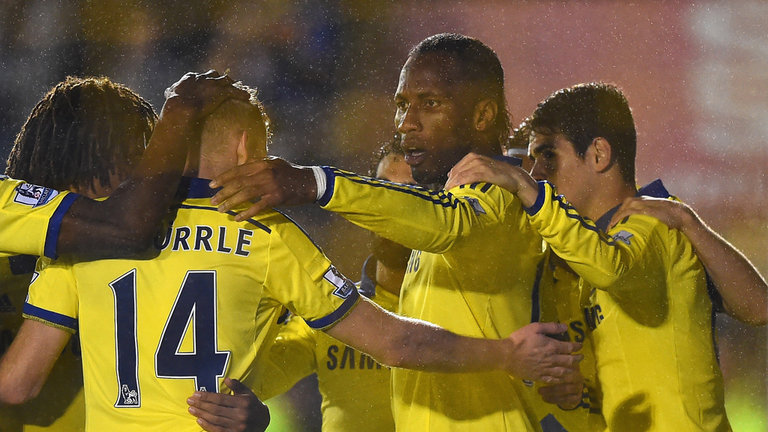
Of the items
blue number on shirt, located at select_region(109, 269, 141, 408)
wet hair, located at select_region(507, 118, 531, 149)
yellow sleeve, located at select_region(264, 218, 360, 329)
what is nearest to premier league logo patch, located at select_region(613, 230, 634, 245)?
yellow sleeve, located at select_region(264, 218, 360, 329)

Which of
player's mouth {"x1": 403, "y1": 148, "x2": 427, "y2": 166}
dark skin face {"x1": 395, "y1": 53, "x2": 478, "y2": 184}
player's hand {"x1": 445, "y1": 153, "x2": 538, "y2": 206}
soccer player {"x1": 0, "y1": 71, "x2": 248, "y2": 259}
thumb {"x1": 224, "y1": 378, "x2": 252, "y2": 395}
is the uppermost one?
dark skin face {"x1": 395, "y1": 53, "x2": 478, "y2": 184}

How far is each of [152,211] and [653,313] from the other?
1.44 metres

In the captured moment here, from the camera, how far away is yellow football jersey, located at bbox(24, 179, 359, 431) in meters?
1.96

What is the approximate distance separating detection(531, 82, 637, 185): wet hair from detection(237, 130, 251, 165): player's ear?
121 centimetres

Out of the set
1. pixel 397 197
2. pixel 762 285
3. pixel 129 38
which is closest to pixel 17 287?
pixel 397 197

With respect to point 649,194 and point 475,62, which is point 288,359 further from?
point 649,194

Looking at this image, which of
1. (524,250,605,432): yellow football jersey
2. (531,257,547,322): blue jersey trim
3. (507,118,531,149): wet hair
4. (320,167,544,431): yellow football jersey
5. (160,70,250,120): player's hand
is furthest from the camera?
(507,118,531,149): wet hair

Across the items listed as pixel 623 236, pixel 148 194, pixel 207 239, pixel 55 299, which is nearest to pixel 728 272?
pixel 623 236

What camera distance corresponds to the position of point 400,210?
208 centimetres

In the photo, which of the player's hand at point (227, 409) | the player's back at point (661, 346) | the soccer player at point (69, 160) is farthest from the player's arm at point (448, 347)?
the soccer player at point (69, 160)

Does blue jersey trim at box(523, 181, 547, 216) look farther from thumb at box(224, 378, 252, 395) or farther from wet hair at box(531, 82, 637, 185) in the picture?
thumb at box(224, 378, 252, 395)

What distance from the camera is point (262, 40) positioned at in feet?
20.6

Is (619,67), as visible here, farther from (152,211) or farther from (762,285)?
(152,211)

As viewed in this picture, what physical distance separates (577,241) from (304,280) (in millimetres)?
712
